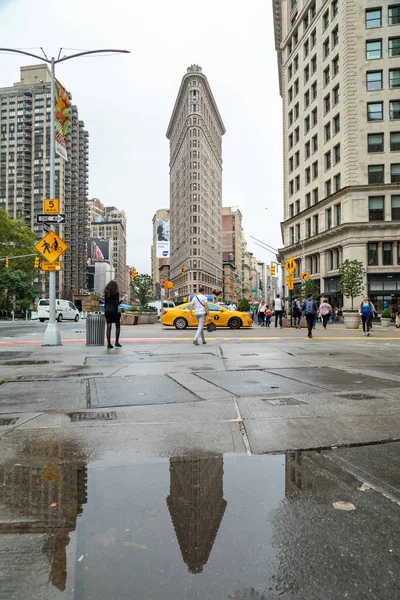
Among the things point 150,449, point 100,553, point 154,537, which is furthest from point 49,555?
point 150,449

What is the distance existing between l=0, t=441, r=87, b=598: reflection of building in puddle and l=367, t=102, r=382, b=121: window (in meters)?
48.7

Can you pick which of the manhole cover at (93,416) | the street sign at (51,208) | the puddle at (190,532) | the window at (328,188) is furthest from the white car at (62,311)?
the puddle at (190,532)

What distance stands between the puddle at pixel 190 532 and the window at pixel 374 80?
49.8 metres

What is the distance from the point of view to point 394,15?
44188mm

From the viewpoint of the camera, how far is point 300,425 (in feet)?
15.0

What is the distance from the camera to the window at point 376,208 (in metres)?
43.8

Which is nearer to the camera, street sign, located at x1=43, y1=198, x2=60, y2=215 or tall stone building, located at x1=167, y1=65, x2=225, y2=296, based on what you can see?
street sign, located at x1=43, y1=198, x2=60, y2=215

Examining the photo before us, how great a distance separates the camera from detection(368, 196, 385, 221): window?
43812 millimetres

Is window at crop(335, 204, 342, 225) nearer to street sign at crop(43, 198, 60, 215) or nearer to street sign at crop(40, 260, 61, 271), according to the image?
street sign at crop(43, 198, 60, 215)

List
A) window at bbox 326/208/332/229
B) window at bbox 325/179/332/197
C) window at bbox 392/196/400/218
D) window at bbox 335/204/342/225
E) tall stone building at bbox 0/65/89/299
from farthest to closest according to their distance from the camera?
tall stone building at bbox 0/65/89/299, window at bbox 325/179/332/197, window at bbox 326/208/332/229, window at bbox 335/204/342/225, window at bbox 392/196/400/218

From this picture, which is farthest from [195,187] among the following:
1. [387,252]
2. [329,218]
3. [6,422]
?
[6,422]

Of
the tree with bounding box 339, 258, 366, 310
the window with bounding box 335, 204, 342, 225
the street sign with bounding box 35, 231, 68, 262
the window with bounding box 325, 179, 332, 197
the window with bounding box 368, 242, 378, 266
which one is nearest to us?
the street sign with bounding box 35, 231, 68, 262

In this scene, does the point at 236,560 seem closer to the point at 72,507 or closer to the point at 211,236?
the point at 72,507

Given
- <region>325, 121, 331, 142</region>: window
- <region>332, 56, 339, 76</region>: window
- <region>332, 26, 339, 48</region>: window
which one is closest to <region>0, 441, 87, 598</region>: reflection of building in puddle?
<region>325, 121, 331, 142</region>: window
